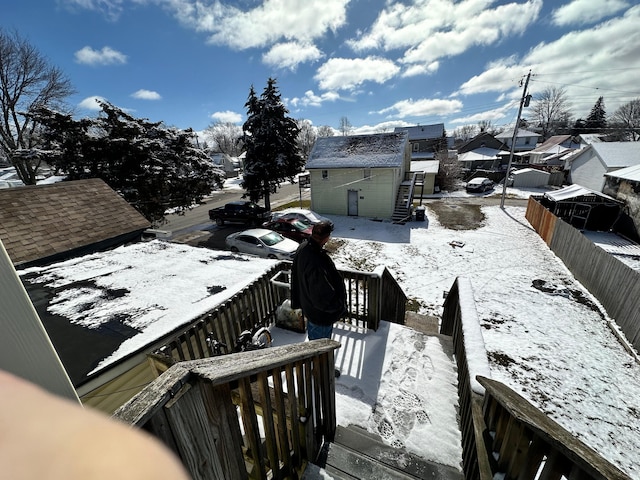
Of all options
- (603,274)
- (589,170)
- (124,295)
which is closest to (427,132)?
(589,170)

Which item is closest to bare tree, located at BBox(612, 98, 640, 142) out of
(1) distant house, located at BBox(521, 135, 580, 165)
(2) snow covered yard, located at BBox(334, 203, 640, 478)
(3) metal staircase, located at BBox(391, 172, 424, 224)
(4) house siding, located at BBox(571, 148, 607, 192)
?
(1) distant house, located at BBox(521, 135, 580, 165)

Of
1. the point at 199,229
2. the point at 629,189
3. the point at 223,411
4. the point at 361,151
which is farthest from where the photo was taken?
the point at 361,151

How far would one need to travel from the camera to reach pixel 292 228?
1266 cm

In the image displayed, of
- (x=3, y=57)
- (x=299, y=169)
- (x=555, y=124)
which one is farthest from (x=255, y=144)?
(x=555, y=124)

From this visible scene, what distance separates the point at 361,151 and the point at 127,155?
521 inches

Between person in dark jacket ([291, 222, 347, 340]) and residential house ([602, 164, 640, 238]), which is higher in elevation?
person in dark jacket ([291, 222, 347, 340])

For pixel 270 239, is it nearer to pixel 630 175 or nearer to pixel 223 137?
pixel 630 175

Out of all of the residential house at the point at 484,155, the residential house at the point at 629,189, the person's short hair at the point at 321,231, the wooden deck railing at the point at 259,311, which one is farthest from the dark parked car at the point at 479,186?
the person's short hair at the point at 321,231

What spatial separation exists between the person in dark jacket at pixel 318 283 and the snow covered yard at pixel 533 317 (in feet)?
4.50

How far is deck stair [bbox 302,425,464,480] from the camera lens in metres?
2.38

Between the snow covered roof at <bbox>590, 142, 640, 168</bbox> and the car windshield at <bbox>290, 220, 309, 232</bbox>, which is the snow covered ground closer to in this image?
the car windshield at <bbox>290, 220, 309, 232</bbox>

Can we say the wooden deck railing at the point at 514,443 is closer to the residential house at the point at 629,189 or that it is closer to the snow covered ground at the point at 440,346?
the snow covered ground at the point at 440,346

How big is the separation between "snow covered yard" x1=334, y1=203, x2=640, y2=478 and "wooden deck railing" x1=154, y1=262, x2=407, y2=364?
122 cm

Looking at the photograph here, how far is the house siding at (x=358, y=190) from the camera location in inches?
667
